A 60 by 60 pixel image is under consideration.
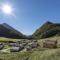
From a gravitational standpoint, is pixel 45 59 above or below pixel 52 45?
below

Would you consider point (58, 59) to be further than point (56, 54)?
No

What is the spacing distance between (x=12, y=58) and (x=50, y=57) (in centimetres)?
856

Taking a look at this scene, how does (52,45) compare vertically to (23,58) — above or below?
above

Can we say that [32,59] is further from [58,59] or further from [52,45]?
[52,45]

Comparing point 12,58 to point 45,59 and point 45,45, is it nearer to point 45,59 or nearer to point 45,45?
point 45,59

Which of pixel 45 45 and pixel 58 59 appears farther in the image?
pixel 45 45

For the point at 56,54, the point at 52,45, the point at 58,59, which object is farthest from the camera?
the point at 52,45

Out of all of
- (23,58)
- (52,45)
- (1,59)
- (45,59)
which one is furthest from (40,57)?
(52,45)

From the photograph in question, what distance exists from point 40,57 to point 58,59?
13.3 ft

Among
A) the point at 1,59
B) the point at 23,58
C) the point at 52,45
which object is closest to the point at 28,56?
the point at 23,58

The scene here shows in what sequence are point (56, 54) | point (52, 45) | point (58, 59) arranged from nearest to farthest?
point (58, 59), point (56, 54), point (52, 45)

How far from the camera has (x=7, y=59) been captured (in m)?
35.3

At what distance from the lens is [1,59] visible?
35.2m

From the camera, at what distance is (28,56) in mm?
36156
